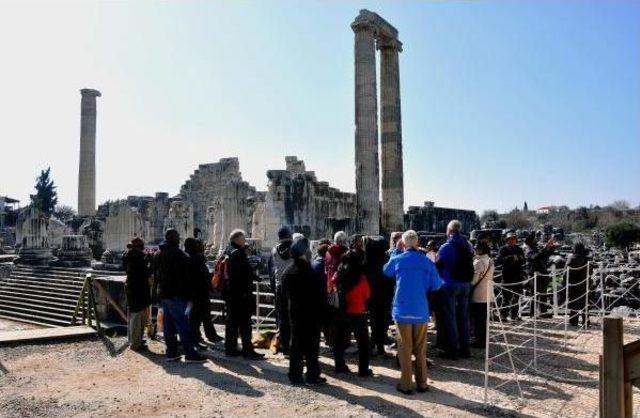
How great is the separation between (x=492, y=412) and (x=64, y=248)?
66.5 feet

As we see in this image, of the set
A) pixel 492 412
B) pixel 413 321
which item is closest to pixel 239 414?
pixel 413 321

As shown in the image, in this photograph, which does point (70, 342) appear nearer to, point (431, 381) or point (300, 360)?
point (300, 360)

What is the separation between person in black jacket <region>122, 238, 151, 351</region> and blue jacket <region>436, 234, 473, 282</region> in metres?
4.36

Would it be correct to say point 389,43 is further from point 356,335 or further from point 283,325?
point 356,335

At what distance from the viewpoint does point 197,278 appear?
719 centimetres

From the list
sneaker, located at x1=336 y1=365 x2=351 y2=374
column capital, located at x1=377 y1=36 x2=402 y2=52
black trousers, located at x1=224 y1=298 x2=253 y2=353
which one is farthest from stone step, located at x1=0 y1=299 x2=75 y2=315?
column capital, located at x1=377 y1=36 x2=402 y2=52

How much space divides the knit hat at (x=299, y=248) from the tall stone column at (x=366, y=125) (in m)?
12.6

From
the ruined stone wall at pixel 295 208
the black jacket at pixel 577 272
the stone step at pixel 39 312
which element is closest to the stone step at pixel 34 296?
the stone step at pixel 39 312

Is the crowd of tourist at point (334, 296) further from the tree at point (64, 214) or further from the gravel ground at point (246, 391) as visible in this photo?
the tree at point (64, 214)

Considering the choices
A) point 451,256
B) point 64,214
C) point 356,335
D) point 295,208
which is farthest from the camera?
point 64,214

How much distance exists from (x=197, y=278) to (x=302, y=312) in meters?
2.11

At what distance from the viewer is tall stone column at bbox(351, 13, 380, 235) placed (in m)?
18.3

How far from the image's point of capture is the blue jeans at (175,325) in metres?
6.82

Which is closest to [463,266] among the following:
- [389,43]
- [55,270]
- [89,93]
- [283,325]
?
[283,325]
